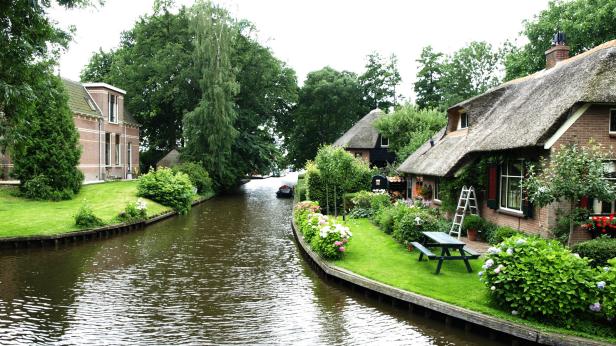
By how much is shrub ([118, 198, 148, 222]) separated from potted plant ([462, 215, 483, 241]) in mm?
15988

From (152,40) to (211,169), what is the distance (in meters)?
16.4

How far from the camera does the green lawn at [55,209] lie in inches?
774

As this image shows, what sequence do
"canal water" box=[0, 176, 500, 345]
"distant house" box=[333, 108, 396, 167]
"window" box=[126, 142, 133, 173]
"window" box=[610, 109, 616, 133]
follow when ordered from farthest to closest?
"distant house" box=[333, 108, 396, 167], "window" box=[126, 142, 133, 173], "window" box=[610, 109, 616, 133], "canal water" box=[0, 176, 500, 345]

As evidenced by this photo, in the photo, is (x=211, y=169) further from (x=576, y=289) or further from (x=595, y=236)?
(x=576, y=289)

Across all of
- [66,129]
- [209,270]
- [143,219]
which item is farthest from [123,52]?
[209,270]

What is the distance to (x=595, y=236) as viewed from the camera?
13.4m

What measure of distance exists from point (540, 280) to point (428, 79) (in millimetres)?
55536

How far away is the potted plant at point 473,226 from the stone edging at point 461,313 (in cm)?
641

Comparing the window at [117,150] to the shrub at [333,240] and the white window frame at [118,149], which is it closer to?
the white window frame at [118,149]

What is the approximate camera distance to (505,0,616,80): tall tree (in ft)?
99.0

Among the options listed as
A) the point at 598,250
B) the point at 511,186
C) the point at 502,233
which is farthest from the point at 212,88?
the point at 598,250

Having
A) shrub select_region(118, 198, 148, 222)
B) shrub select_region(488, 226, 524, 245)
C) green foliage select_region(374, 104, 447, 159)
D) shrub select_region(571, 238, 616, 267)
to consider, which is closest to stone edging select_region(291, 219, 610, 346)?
shrub select_region(571, 238, 616, 267)

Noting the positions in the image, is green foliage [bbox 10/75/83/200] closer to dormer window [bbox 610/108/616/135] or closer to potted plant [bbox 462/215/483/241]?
potted plant [bbox 462/215/483/241]

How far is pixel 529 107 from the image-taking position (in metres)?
16.2
